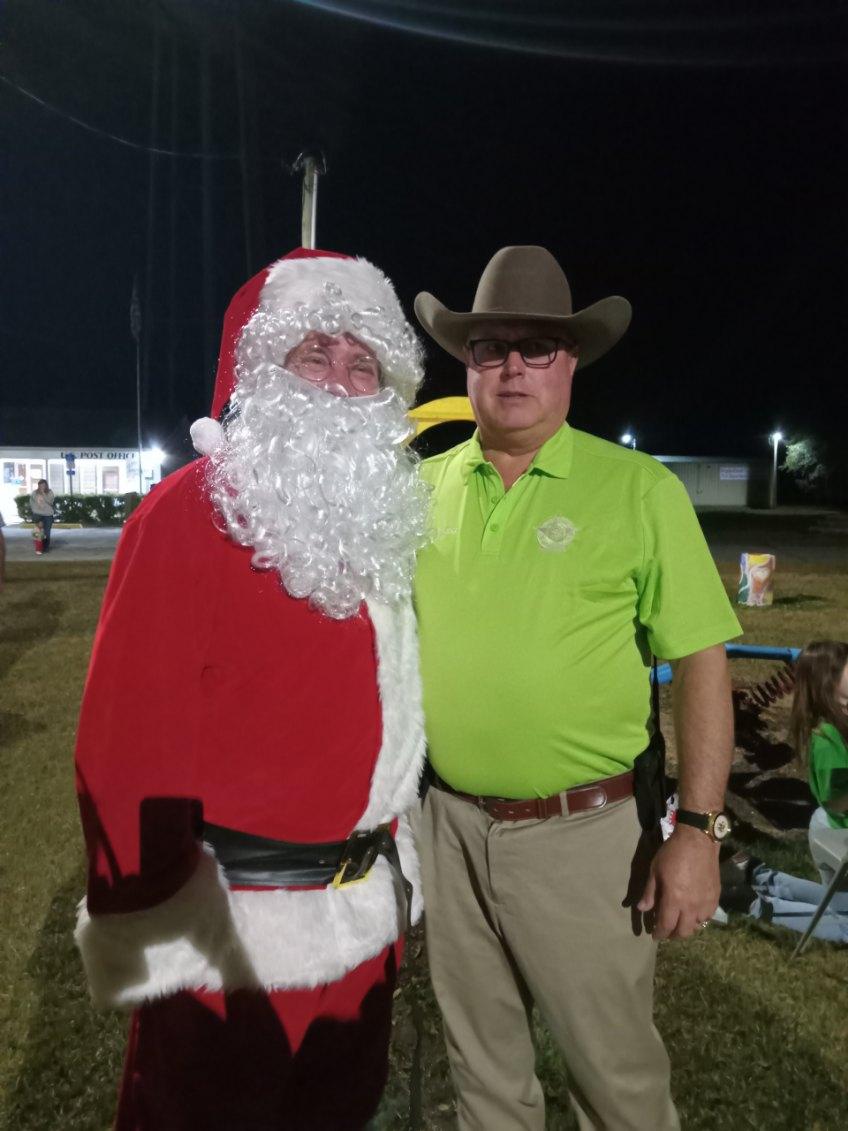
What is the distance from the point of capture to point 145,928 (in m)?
1.46

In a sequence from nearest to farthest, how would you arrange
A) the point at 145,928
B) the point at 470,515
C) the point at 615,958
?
the point at 145,928, the point at 615,958, the point at 470,515

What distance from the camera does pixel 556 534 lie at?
1996mm

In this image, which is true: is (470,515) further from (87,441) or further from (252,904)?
(87,441)

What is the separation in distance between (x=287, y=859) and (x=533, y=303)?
5.15ft

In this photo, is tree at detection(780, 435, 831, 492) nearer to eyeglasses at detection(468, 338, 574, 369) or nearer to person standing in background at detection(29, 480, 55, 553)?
person standing in background at detection(29, 480, 55, 553)

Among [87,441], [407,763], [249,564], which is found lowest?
[407,763]

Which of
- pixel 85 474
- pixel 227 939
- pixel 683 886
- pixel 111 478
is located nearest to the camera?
pixel 227 939

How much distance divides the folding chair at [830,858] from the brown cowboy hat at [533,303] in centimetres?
240

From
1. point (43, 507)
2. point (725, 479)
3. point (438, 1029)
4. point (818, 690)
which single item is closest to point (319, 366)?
point (438, 1029)

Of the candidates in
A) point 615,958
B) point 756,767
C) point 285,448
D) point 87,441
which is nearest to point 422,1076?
point 615,958

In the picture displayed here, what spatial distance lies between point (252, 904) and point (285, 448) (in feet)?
3.08

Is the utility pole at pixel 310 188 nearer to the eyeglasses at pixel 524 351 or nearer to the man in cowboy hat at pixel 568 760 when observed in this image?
the eyeglasses at pixel 524 351

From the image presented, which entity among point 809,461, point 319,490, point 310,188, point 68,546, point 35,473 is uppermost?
point 310,188

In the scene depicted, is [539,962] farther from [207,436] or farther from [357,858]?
[207,436]
